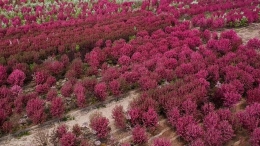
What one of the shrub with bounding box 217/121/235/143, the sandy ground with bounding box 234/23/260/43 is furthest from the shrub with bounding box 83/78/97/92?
the sandy ground with bounding box 234/23/260/43

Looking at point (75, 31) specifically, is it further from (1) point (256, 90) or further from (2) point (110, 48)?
(1) point (256, 90)

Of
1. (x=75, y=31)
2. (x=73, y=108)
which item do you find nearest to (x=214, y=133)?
(x=73, y=108)

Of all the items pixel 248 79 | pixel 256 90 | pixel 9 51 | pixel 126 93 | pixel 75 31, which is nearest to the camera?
pixel 256 90

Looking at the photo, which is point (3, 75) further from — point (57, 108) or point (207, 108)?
point (207, 108)

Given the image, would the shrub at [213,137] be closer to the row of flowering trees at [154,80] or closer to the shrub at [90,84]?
the row of flowering trees at [154,80]

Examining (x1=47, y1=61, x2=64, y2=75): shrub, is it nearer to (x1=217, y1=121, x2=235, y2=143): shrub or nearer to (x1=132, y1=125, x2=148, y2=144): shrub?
(x1=132, y1=125, x2=148, y2=144): shrub
